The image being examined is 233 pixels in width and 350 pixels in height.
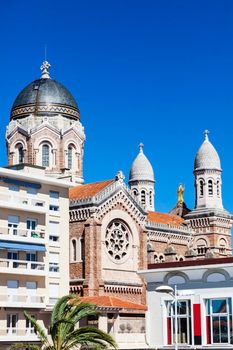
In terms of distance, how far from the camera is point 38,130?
3226 inches

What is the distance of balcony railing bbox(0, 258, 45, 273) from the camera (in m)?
53.1

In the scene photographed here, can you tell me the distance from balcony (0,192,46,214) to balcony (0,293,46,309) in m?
5.76

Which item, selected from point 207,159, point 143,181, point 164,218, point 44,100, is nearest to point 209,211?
point 164,218

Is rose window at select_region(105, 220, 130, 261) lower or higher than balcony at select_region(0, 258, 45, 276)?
higher

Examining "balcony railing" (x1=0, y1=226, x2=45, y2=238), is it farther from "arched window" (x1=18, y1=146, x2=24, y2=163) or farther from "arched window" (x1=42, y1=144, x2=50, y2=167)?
"arched window" (x1=18, y1=146, x2=24, y2=163)

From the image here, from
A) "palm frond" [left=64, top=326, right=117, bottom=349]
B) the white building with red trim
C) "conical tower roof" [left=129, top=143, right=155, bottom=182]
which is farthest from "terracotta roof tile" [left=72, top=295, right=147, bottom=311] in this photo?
"conical tower roof" [left=129, top=143, right=155, bottom=182]

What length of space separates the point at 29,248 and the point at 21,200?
138 inches

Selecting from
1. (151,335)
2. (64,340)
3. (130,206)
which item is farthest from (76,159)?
(64,340)

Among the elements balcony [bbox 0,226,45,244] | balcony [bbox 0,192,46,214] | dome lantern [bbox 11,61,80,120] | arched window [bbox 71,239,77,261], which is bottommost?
balcony [bbox 0,226,45,244]

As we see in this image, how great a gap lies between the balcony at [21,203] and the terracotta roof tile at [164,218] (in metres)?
28.4

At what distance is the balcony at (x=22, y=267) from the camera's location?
52.9 meters

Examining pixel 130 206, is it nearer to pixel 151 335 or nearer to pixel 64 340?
pixel 151 335

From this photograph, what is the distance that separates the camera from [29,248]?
54531 mm

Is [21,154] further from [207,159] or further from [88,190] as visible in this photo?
[207,159]
